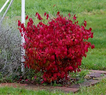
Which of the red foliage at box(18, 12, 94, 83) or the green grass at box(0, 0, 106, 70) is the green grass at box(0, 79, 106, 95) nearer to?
the red foliage at box(18, 12, 94, 83)

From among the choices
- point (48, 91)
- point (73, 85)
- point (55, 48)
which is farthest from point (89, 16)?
point (48, 91)

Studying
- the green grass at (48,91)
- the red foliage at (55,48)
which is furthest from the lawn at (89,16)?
the red foliage at (55,48)

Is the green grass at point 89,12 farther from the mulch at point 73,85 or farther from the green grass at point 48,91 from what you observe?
the green grass at point 48,91

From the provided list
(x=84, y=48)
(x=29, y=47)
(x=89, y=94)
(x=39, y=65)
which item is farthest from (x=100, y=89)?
(x=29, y=47)

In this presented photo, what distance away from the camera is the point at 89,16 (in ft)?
61.1

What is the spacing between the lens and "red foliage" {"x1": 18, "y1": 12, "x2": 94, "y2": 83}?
510cm

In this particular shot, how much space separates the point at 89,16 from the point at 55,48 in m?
13.8

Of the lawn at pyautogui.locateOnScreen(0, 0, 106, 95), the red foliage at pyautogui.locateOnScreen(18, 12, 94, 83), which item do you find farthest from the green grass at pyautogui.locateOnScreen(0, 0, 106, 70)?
the red foliage at pyautogui.locateOnScreen(18, 12, 94, 83)

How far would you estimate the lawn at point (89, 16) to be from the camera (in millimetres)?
5822

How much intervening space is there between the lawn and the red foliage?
51 centimetres

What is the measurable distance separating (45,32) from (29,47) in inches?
16.8

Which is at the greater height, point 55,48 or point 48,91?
point 55,48

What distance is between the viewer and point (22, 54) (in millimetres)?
5867

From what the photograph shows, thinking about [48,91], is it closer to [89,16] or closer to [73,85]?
[73,85]
